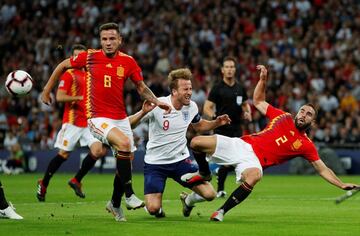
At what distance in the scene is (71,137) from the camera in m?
16.4

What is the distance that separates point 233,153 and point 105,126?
1.85m

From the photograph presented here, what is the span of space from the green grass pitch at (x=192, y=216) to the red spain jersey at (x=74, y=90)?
141cm

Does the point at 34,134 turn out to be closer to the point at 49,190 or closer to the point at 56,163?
the point at 49,190

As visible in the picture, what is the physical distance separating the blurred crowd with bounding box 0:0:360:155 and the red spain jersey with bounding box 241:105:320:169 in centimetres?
1354

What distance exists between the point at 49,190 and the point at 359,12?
15584mm

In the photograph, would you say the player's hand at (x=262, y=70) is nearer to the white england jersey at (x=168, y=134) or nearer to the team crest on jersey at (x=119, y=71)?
the white england jersey at (x=168, y=134)

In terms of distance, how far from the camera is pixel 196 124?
12.7 metres

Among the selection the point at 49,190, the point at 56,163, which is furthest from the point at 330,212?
the point at 49,190

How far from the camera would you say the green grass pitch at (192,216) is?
10.5m

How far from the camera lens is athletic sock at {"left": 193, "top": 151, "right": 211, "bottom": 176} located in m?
12.1

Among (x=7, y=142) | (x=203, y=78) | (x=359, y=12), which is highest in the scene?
(x=359, y=12)

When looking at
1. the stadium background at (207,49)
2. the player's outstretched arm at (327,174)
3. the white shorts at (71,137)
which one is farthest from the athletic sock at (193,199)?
the stadium background at (207,49)

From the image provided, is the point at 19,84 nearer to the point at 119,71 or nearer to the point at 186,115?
the point at 119,71

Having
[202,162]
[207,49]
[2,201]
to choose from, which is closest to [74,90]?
[202,162]
